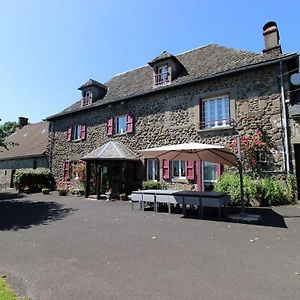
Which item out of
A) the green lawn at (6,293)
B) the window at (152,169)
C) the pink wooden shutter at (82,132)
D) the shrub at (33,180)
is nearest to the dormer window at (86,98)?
the pink wooden shutter at (82,132)

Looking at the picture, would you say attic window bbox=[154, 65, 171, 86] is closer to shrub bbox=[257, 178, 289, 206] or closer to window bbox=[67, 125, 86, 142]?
window bbox=[67, 125, 86, 142]

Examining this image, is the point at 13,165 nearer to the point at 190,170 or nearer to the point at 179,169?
the point at 179,169

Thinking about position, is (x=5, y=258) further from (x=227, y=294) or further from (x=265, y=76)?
(x=265, y=76)

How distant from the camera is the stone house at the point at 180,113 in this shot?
36.9 feet

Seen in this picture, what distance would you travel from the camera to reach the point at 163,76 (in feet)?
49.0

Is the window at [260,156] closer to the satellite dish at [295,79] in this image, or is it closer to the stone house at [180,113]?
the stone house at [180,113]

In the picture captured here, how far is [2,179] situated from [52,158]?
849 centimetres

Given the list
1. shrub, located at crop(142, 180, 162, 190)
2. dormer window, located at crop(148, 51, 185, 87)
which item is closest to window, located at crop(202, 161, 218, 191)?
shrub, located at crop(142, 180, 162, 190)

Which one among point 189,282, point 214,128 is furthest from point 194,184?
point 189,282

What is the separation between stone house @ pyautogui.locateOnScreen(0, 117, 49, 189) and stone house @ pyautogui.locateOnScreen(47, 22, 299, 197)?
3.90 meters

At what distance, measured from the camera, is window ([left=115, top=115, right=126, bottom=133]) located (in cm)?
1627

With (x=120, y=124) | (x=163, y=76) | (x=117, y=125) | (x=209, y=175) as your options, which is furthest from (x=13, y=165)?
(x=209, y=175)

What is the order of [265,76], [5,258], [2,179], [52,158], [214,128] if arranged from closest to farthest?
[5,258] < [265,76] < [214,128] < [52,158] < [2,179]

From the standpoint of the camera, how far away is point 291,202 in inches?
392
